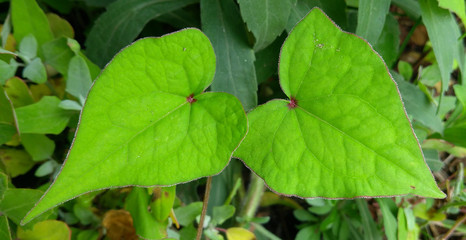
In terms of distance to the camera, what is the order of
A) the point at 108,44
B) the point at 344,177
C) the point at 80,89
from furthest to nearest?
the point at 108,44 < the point at 80,89 < the point at 344,177

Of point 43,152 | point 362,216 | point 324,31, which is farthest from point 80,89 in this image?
point 362,216

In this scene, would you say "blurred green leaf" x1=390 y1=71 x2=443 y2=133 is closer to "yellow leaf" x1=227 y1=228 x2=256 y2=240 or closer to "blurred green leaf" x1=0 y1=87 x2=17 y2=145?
"yellow leaf" x1=227 y1=228 x2=256 y2=240

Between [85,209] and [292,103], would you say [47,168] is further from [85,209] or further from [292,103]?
[292,103]

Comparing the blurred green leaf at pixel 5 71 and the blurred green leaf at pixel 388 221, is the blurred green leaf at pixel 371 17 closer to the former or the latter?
the blurred green leaf at pixel 388 221

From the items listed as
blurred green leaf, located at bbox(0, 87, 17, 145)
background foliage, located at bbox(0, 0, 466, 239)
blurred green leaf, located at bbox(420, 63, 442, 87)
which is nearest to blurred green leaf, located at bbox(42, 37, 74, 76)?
background foliage, located at bbox(0, 0, 466, 239)

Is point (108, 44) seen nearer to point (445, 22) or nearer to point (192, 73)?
point (192, 73)

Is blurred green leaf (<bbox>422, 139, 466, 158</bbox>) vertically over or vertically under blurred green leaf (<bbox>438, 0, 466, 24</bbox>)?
under

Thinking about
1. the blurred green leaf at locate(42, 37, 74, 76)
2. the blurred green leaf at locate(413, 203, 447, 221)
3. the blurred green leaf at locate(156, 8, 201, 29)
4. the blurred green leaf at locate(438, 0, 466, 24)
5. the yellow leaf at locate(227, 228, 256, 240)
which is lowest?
the yellow leaf at locate(227, 228, 256, 240)
